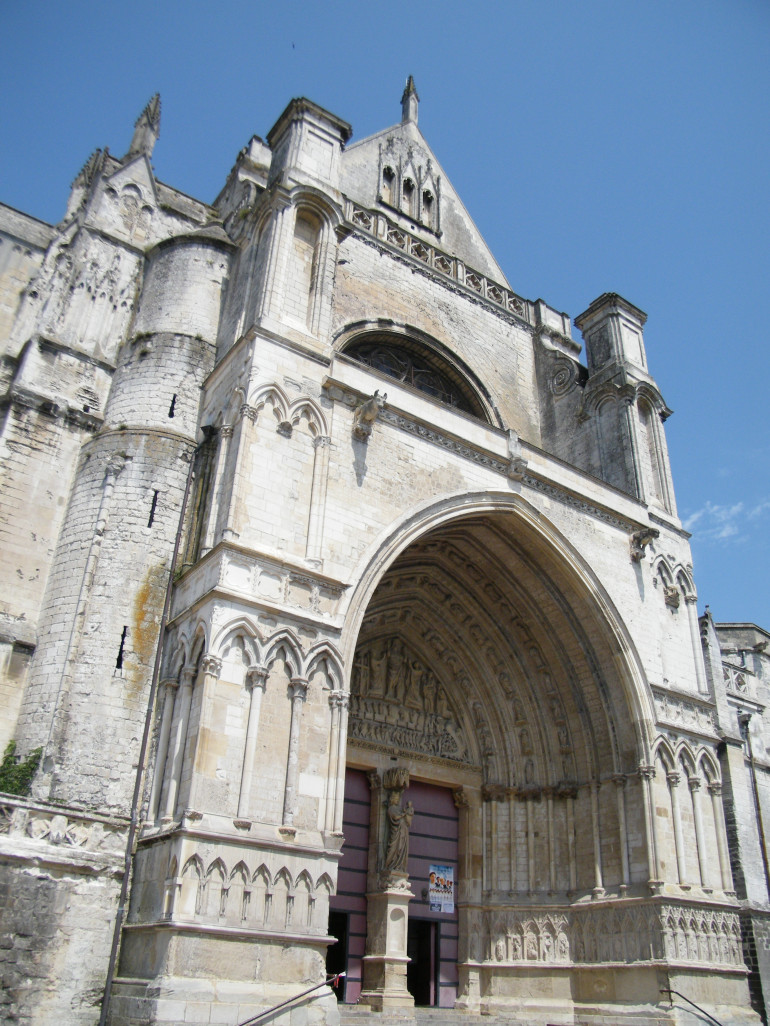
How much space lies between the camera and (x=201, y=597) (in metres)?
Result: 7.74

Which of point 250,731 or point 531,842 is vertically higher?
point 250,731

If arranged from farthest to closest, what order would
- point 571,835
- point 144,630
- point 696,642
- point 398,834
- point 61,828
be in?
point 696,642 → point 571,835 → point 398,834 → point 144,630 → point 61,828

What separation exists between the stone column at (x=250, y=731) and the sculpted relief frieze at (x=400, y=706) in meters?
3.21

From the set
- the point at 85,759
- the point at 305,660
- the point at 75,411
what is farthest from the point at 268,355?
the point at 85,759

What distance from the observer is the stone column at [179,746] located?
281 inches

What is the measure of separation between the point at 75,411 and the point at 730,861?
9.86m

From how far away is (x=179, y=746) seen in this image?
24.0ft

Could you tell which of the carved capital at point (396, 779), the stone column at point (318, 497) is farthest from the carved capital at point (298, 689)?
the carved capital at point (396, 779)

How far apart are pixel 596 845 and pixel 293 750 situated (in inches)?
193

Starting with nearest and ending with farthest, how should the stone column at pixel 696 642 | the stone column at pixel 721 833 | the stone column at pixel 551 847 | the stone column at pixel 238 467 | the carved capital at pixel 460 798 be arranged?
the stone column at pixel 238 467 < the stone column at pixel 721 833 < the stone column at pixel 551 847 < the carved capital at pixel 460 798 < the stone column at pixel 696 642

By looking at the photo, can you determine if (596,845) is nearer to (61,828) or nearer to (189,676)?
(189,676)

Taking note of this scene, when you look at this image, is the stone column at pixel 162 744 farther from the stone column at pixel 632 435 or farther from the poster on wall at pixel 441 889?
the stone column at pixel 632 435

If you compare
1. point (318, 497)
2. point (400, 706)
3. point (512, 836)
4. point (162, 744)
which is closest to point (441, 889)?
point (512, 836)

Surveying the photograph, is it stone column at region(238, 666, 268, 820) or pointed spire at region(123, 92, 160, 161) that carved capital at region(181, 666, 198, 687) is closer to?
stone column at region(238, 666, 268, 820)
